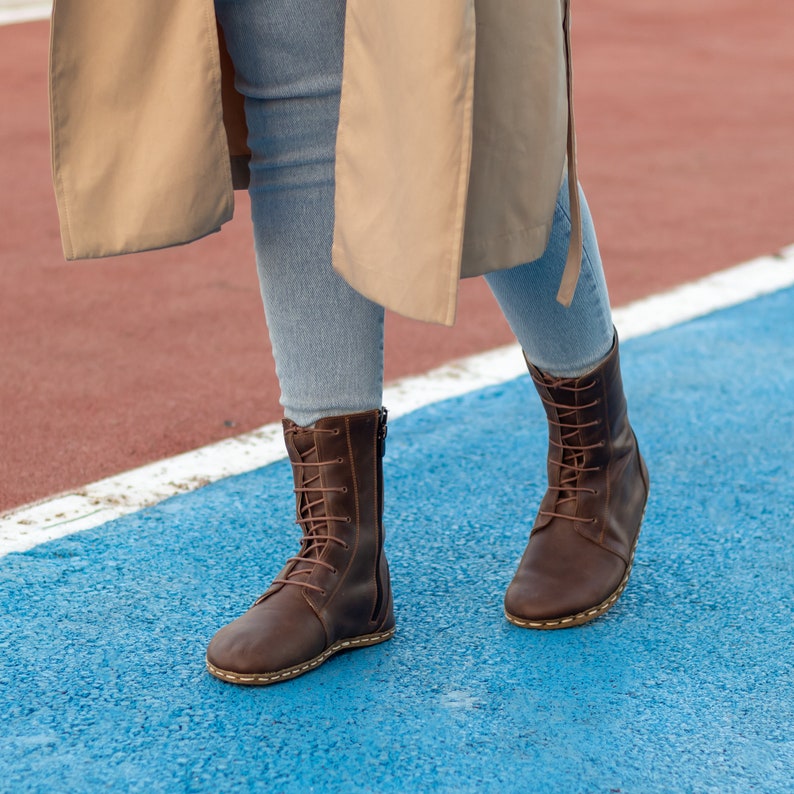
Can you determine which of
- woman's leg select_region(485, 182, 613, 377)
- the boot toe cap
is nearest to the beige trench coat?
woman's leg select_region(485, 182, 613, 377)

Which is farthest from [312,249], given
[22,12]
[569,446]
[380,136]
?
[22,12]

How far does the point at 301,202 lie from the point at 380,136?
0.23 metres

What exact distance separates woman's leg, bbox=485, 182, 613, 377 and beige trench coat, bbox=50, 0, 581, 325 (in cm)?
14

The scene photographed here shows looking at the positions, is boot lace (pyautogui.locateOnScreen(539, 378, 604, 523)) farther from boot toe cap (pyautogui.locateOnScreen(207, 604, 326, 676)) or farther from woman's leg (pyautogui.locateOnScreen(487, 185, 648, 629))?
boot toe cap (pyautogui.locateOnScreen(207, 604, 326, 676))

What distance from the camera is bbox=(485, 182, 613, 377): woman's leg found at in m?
1.76

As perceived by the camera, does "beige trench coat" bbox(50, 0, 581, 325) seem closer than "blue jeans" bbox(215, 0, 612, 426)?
Yes

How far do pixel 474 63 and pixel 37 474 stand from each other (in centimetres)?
148

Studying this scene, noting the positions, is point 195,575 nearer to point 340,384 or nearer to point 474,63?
point 340,384

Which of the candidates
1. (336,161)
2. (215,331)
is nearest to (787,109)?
(215,331)

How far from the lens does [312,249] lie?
1.66 meters

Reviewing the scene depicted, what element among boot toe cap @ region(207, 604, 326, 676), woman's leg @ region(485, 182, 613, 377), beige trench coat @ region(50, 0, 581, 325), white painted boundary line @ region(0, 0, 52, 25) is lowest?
white painted boundary line @ region(0, 0, 52, 25)

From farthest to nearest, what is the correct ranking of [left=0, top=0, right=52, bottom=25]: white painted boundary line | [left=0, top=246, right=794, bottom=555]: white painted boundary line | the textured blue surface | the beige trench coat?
[left=0, top=0, right=52, bottom=25]: white painted boundary line
[left=0, top=246, right=794, bottom=555]: white painted boundary line
the textured blue surface
the beige trench coat

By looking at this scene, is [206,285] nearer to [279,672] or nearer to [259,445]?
[259,445]

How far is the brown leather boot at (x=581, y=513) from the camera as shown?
185 cm
